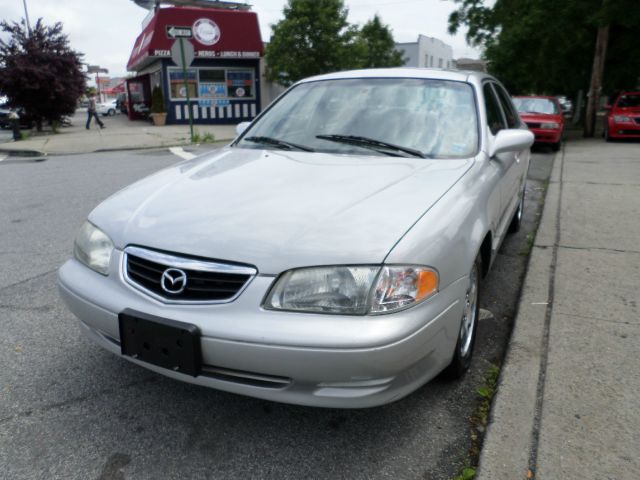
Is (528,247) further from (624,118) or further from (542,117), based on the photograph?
(624,118)

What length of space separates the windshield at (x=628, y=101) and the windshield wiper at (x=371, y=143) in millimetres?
16567

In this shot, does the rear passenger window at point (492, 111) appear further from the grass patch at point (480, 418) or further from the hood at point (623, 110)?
the hood at point (623, 110)

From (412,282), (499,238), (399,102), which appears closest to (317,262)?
(412,282)

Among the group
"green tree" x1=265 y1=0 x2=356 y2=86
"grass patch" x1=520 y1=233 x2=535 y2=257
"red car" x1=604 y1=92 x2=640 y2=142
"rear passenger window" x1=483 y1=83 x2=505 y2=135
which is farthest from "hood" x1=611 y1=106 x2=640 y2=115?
"rear passenger window" x1=483 y1=83 x2=505 y2=135

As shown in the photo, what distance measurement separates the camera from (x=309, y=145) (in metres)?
3.32

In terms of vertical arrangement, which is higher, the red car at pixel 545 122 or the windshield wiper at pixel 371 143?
the windshield wiper at pixel 371 143

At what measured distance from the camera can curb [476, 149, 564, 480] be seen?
2131 millimetres

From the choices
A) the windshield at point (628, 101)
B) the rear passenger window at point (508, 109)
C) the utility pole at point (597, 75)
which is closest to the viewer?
the rear passenger window at point (508, 109)

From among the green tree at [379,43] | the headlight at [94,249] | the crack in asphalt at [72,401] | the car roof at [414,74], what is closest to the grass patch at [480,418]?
the crack in asphalt at [72,401]

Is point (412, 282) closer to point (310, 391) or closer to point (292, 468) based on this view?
point (310, 391)

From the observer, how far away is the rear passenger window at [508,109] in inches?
177

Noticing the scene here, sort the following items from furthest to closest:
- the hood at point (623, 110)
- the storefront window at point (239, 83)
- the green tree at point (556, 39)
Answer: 1. the storefront window at point (239, 83)
2. the green tree at point (556, 39)
3. the hood at point (623, 110)

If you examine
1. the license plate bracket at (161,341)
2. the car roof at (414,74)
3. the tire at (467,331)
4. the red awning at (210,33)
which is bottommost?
the tire at (467,331)

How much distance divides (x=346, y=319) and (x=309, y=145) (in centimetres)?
162
